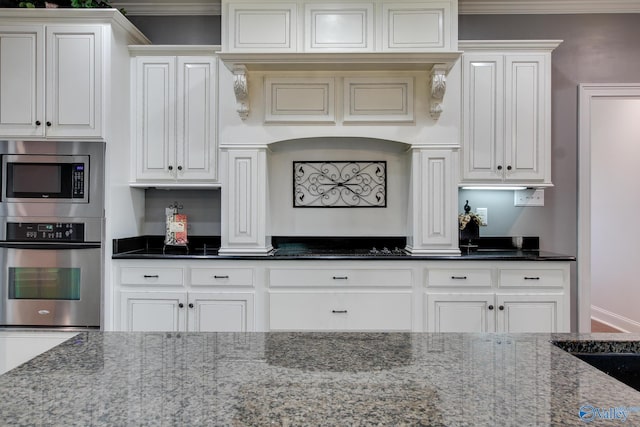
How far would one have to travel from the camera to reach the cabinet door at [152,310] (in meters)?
2.52

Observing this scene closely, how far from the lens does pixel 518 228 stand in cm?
308

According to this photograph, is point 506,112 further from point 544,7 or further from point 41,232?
point 41,232

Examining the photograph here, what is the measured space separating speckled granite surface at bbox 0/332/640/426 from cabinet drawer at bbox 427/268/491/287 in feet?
5.09

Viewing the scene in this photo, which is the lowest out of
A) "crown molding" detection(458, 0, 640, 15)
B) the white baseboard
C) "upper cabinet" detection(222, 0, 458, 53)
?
the white baseboard

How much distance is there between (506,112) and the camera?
8.92 ft

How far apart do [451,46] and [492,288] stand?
165cm

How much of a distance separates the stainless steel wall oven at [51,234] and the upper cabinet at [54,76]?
0.13 metres

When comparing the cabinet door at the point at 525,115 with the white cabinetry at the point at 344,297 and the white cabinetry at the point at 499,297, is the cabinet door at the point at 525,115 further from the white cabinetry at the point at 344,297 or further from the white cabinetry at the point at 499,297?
the white cabinetry at the point at 344,297

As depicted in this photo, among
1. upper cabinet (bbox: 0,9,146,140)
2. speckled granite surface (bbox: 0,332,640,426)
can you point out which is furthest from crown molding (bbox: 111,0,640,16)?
speckled granite surface (bbox: 0,332,640,426)

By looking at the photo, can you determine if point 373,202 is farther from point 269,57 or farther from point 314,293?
point 269,57

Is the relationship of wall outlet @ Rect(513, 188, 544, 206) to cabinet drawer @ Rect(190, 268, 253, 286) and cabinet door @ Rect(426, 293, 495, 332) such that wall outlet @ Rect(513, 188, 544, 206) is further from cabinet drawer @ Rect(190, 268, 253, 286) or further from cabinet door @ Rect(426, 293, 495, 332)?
cabinet drawer @ Rect(190, 268, 253, 286)

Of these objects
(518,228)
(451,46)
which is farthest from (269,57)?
(518,228)

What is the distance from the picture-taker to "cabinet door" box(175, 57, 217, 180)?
275 centimetres

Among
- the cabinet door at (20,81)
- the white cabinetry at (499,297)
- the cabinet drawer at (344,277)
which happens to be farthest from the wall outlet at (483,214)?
the cabinet door at (20,81)
